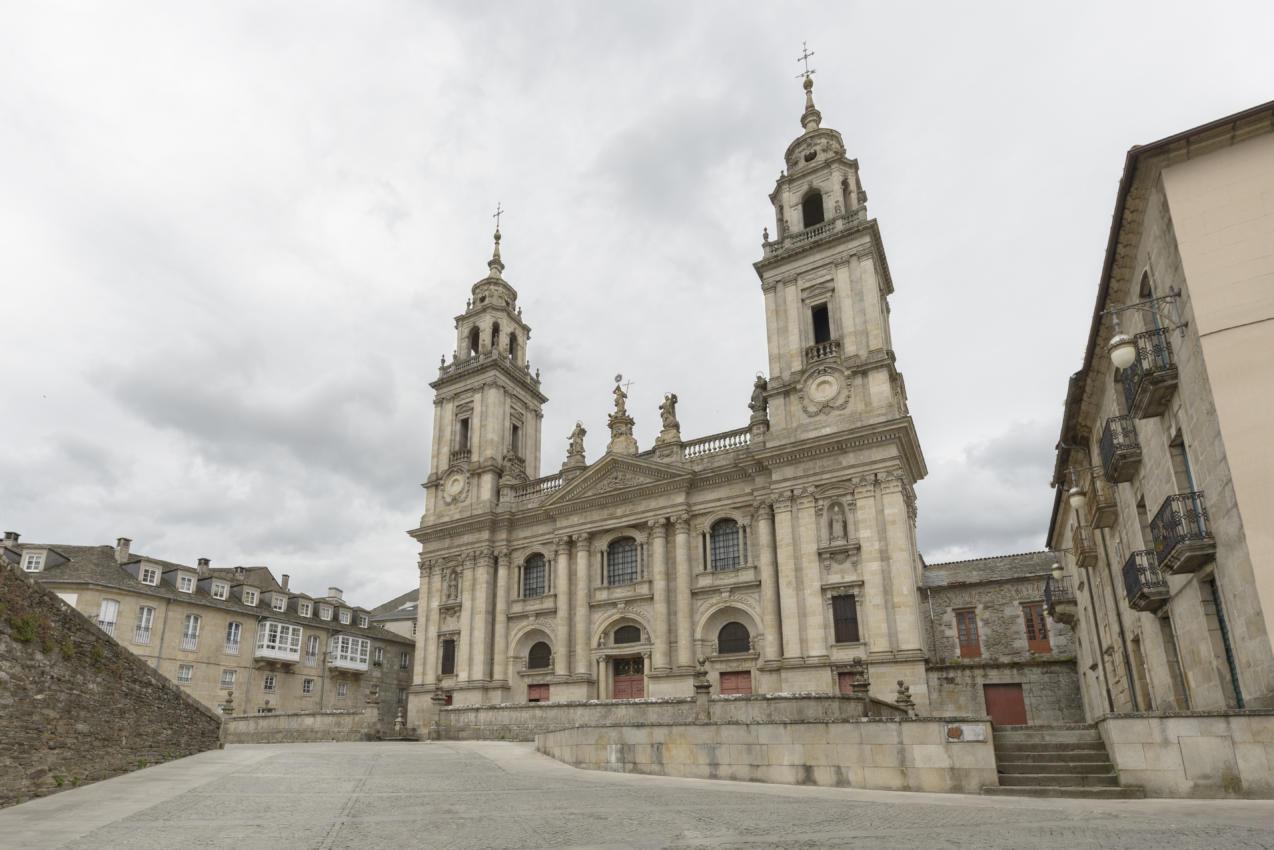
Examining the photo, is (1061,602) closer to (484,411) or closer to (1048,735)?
(1048,735)

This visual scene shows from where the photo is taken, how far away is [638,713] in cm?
2238

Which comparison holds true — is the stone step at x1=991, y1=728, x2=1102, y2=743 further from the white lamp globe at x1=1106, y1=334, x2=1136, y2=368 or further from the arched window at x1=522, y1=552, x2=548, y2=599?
the arched window at x1=522, y1=552, x2=548, y2=599

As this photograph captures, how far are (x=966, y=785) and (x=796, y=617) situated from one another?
18159 millimetres

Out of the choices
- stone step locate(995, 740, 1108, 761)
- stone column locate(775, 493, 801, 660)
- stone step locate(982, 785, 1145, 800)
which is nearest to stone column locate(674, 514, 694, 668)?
stone column locate(775, 493, 801, 660)

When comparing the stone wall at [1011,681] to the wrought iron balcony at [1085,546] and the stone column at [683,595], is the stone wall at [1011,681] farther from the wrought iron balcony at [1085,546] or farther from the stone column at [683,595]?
the stone column at [683,595]

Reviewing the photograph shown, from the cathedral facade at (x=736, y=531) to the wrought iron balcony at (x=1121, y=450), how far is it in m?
12.3

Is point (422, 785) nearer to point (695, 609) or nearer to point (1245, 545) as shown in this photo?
point (1245, 545)

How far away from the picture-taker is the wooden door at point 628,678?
110 ft

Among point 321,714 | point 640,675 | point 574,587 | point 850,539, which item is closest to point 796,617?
point 850,539

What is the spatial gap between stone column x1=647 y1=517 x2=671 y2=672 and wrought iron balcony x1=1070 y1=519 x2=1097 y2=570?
16088mm

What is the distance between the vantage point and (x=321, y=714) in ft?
98.2

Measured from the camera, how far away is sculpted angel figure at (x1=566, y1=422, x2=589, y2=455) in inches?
1570

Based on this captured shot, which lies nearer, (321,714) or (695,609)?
(321,714)

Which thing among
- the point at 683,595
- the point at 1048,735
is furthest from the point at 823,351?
the point at 1048,735
